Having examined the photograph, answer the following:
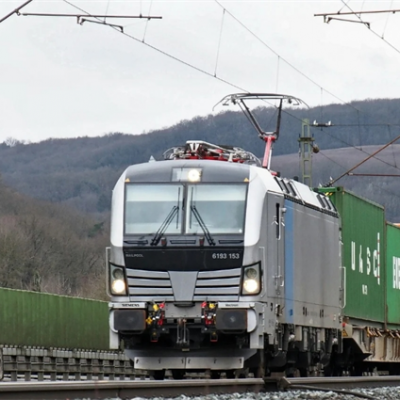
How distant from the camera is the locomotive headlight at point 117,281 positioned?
1961cm

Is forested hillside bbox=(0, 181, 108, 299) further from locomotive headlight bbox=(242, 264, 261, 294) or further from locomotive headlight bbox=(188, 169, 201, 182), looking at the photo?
locomotive headlight bbox=(242, 264, 261, 294)

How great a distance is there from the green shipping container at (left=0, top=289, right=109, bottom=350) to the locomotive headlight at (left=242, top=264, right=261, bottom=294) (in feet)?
36.0

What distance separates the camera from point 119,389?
1480 centimetres

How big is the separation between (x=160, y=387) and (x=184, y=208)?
4.59 metres

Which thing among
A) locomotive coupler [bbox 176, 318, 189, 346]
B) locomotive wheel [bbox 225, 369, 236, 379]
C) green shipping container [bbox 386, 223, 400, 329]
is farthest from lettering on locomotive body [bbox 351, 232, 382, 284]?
locomotive coupler [bbox 176, 318, 189, 346]

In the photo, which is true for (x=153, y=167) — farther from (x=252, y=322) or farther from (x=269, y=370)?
(x=269, y=370)

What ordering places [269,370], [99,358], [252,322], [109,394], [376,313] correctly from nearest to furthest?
[109,394] → [252,322] → [269,370] → [376,313] → [99,358]

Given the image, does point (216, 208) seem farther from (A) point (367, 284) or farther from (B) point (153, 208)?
(A) point (367, 284)

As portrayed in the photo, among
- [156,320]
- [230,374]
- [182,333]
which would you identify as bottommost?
[230,374]

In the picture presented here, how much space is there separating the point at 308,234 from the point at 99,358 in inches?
486

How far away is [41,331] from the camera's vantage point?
3072 centimetres

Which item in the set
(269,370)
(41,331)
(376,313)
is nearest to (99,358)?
(41,331)

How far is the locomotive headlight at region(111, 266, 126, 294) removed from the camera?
19609mm

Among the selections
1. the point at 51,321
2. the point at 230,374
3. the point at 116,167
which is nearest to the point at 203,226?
the point at 230,374
